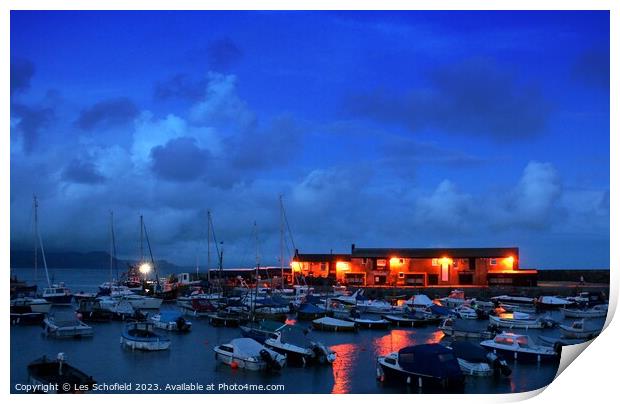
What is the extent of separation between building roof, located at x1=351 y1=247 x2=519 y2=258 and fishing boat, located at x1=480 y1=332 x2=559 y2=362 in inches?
915

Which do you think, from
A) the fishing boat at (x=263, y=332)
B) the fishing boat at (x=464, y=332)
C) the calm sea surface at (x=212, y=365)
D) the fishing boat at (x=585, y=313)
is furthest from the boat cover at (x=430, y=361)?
the fishing boat at (x=585, y=313)

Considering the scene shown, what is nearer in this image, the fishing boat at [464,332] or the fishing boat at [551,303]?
the fishing boat at [464,332]

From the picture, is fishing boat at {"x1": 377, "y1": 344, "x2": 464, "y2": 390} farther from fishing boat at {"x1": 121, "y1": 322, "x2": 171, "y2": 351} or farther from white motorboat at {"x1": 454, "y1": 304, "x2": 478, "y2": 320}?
white motorboat at {"x1": 454, "y1": 304, "x2": 478, "y2": 320}

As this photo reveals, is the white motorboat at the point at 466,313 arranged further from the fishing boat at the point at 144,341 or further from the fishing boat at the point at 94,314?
the fishing boat at the point at 94,314

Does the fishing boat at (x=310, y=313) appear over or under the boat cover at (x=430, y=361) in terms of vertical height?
under

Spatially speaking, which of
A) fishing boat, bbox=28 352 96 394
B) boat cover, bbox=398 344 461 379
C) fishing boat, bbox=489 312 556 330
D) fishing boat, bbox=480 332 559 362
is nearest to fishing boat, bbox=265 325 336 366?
boat cover, bbox=398 344 461 379

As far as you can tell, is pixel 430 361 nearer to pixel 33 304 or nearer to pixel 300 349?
pixel 300 349

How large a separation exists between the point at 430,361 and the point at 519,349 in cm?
564

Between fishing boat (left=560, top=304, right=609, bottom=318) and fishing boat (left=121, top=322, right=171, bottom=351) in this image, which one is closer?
fishing boat (left=121, top=322, right=171, bottom=351)

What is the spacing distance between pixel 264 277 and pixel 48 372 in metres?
42.6

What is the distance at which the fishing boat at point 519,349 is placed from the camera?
17953mm

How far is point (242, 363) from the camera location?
1634 centimetres

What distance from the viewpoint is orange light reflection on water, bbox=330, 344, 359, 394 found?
14.6 metres
